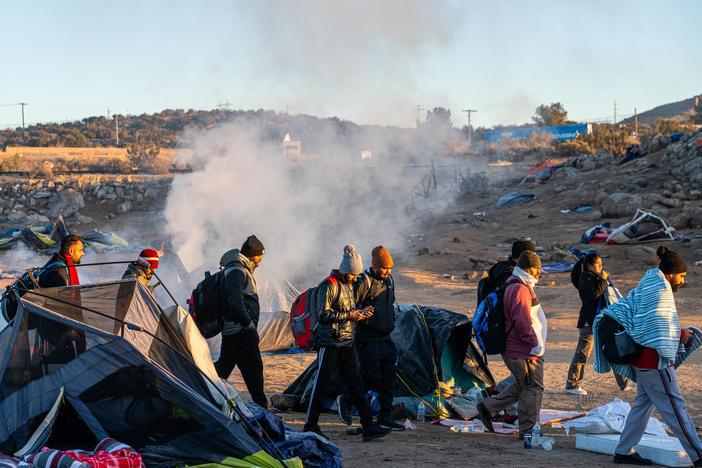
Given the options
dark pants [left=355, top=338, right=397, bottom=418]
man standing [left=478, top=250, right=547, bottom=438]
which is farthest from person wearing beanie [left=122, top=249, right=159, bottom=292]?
man standing [left=478, top=250, right=547, bottom=438]

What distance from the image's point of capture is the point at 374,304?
6.41 meters

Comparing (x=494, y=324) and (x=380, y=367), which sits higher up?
(x=494, y=324)

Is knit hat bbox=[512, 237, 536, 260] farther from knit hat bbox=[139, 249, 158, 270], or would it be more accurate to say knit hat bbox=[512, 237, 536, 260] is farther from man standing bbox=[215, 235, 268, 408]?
knit hat bbox=[139, 249, 158, 270]

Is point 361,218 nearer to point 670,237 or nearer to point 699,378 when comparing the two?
point 670,237

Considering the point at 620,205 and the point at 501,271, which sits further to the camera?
the point at 620,205

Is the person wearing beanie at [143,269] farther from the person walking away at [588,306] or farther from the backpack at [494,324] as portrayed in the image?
the person walking away at [588,306]

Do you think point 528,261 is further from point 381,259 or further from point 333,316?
point 333,316

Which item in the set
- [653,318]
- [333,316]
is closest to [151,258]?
[333,316]

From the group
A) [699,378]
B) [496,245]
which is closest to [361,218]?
[496,245]

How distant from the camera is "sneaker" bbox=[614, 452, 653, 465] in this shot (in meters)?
5.33

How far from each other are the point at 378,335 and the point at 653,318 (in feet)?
7.87

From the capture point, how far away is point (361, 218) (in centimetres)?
2606

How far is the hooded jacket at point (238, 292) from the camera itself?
641cm

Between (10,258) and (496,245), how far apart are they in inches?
544
